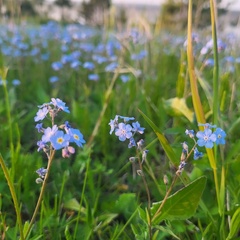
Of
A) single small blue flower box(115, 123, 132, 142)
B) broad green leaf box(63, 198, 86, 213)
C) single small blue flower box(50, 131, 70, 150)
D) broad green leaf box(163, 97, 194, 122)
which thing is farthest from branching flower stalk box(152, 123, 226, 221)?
broad green leaf box(163, 97, 194, 122)

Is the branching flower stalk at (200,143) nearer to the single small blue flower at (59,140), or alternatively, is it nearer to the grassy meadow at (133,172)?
the grassy meadow at (133,172)

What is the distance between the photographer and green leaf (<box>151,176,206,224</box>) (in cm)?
111

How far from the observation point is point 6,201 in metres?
1.50

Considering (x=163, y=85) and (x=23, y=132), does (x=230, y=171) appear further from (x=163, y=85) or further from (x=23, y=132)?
(x=163, y=85)

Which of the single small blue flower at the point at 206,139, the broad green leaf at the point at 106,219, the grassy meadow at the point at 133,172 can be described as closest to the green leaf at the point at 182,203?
the grassy meadow at the point at 133,172

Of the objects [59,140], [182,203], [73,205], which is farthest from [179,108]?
[59,140]

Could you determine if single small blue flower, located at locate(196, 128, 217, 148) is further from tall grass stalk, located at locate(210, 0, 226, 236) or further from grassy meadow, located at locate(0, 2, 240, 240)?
tall grass stalk, located at locate(210, 0, 226, 236)

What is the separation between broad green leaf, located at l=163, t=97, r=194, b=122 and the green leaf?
65 cm

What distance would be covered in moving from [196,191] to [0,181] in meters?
0.70

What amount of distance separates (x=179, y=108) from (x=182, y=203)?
73 centimetres

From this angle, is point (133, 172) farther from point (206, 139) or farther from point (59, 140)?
point (59, 140)

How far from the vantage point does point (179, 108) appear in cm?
181

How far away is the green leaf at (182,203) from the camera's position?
3.63 feet

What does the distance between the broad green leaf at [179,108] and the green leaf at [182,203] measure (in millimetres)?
648
